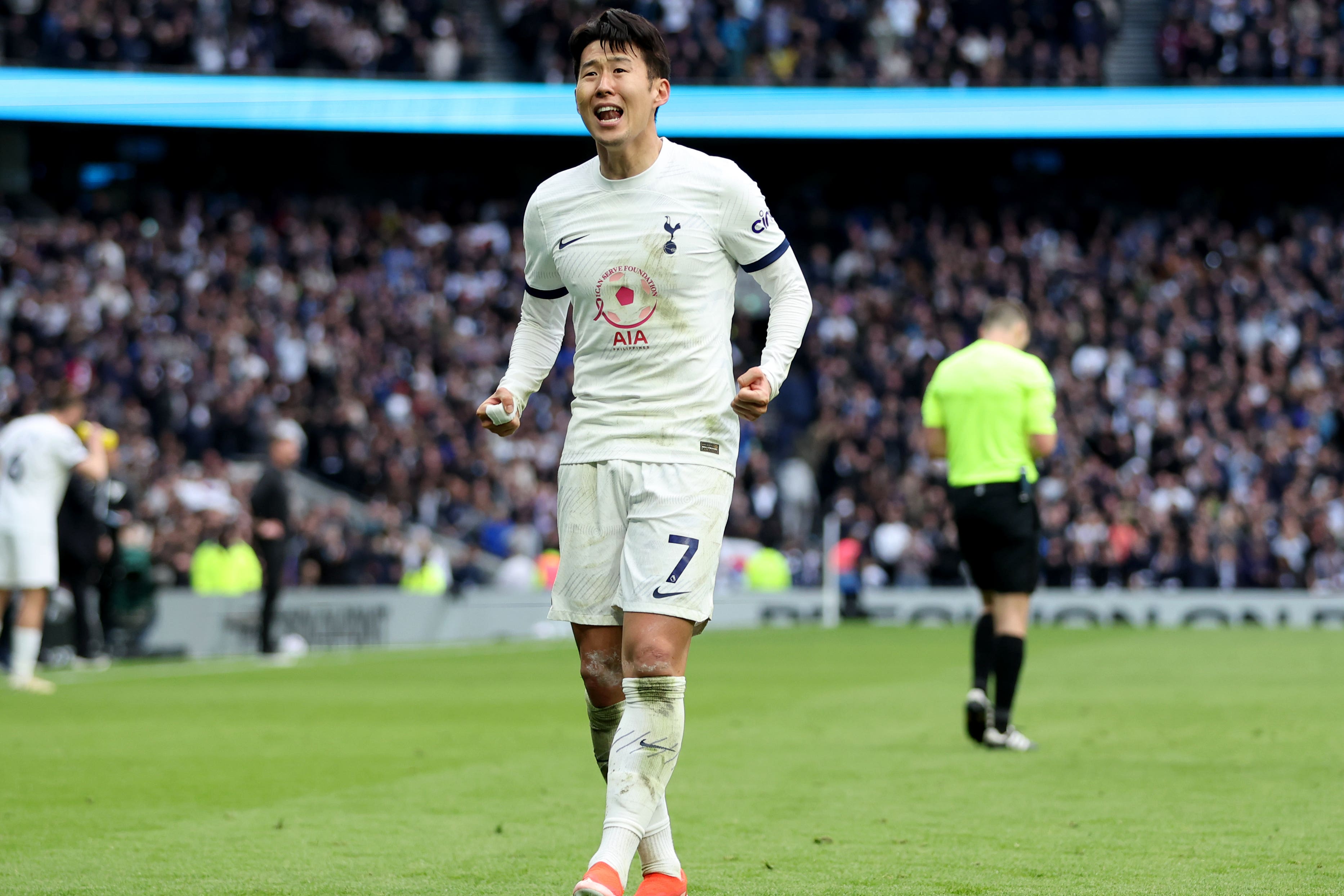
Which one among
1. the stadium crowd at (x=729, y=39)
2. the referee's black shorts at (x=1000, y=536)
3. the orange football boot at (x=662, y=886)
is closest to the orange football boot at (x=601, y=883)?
the orange football boot at (x=662, y=886)

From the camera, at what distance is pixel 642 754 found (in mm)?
4344

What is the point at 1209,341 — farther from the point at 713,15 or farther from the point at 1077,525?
the point at 713,15

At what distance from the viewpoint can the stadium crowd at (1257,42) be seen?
101 feet

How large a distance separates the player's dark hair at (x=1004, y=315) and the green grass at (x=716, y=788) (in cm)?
210

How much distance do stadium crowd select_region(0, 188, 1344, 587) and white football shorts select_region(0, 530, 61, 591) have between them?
804 cm

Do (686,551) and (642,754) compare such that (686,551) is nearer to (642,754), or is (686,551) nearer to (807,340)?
(642,754)

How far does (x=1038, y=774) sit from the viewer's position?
744cm

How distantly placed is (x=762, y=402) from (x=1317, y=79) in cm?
2925

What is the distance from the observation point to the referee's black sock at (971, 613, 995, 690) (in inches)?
345

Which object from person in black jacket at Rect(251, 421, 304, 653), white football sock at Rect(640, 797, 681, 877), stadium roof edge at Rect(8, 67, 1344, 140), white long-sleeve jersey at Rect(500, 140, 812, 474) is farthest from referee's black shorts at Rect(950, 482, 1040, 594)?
stadium roof edge at Rect(8, 67, 1344, 140)

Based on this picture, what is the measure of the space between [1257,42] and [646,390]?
2932 cm

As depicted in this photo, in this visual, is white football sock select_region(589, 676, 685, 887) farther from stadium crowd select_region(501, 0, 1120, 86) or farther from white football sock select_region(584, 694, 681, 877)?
stadium crowd select_region(501, 0, 1120, 86)

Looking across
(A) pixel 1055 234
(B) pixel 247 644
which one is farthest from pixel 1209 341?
(B) pixel 247 644

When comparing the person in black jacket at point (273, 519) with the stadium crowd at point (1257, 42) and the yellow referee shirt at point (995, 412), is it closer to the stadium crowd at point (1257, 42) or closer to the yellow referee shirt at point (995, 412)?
the yellow referee shirt at point (995, 412)
